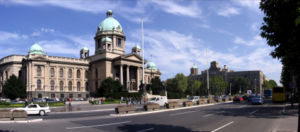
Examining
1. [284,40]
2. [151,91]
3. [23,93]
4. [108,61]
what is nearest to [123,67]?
[108,61]

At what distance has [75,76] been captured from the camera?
3467 inches

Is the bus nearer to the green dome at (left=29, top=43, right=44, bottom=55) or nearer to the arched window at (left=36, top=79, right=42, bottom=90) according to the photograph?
the arched window at (left=36, top=79, right=42, bottom=90)

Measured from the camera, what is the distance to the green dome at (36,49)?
81431mm

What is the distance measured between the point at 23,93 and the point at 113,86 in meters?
23.8

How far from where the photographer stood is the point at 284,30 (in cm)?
1054

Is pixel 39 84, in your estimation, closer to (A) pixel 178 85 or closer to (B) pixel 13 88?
(B) pixel 13 88

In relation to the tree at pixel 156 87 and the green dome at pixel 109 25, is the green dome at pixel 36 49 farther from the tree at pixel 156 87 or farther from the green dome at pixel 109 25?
the tree at pixel 156 87

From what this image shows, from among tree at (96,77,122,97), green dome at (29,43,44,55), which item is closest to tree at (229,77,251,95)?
tree at (96,77,122,97)

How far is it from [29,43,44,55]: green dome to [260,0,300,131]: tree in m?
80.5

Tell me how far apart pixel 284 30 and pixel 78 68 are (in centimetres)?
8453

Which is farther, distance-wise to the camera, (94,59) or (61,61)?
(94,59)

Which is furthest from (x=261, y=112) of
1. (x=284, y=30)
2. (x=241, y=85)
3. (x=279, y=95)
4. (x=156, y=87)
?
(x=241, y=85)

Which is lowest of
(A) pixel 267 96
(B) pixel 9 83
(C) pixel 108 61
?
(A) pixel 267 96

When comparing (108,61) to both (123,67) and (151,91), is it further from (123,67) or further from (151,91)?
(151,91)
